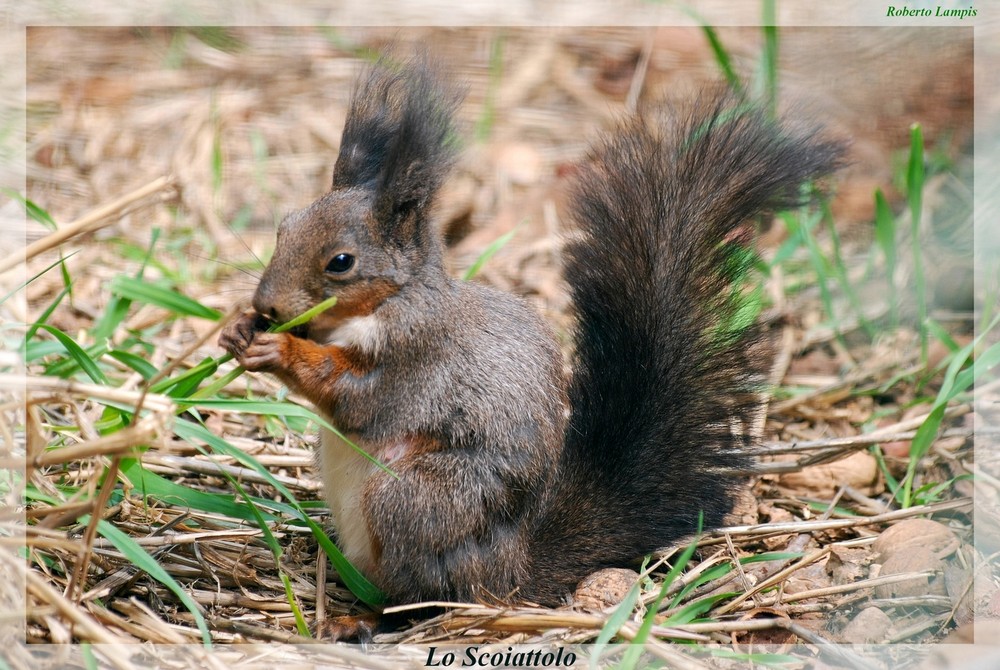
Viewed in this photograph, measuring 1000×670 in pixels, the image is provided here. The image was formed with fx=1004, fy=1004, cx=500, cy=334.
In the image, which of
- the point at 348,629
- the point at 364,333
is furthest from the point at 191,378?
the point at 348,629

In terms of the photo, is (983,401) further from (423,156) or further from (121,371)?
(121,371)

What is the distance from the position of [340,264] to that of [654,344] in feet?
3.05

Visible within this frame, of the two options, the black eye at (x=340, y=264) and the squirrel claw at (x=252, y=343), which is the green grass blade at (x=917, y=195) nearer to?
the black eye at (x=340, y=264)

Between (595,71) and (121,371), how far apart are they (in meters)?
3.62

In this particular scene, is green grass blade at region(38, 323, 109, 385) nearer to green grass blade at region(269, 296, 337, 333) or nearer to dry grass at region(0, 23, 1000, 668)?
dry grass at region(0, 23, 1000, 668)

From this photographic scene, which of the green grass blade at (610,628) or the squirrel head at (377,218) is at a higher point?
the squirrel head at (377,218)

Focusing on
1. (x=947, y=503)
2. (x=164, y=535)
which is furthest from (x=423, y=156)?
(x=947, y=503)

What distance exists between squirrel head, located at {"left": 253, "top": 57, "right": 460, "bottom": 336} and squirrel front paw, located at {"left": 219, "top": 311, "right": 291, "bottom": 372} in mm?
63

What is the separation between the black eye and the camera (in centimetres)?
281

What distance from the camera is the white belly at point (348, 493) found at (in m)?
2.85

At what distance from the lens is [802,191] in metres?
2.84

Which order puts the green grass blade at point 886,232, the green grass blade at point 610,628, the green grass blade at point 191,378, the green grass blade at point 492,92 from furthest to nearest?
the green grass blade at point 492,92 < the green grass blade at point 886,232 < the green grass blade at point 191,378 < the green grass blade at point 610,628

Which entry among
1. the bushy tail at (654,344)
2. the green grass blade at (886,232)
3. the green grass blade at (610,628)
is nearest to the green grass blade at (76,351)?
the bushy tail at (654,344)

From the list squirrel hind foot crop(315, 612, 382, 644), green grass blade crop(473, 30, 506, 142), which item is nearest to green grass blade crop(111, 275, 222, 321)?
squirrel hind foot crop(315, 612, 382, 644)
